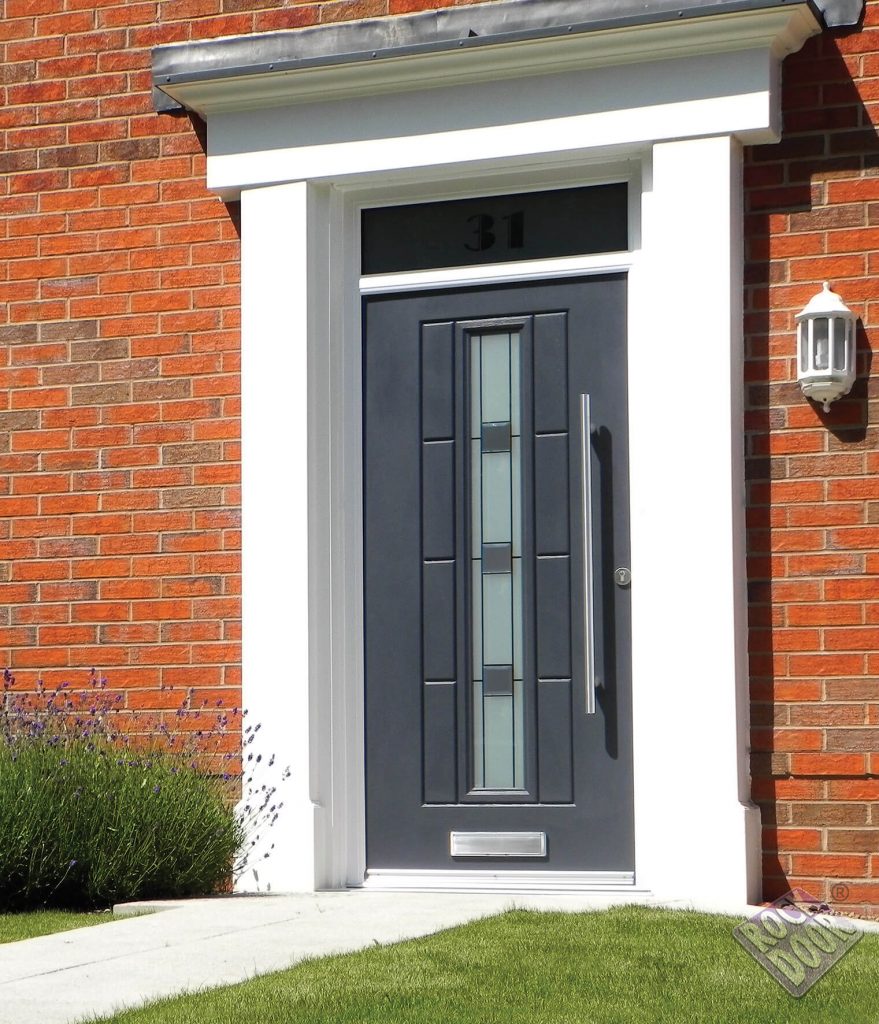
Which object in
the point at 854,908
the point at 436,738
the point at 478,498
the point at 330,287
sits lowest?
the point at 854,908

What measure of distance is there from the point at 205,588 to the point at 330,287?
4.33 ft

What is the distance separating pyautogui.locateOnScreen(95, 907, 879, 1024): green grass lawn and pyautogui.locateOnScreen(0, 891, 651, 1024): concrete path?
0.59 feet

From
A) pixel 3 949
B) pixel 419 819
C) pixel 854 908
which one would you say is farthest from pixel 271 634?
pixel 854 908

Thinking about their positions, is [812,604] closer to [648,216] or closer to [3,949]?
[648,216]

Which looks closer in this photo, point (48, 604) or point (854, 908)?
point (854, 908)

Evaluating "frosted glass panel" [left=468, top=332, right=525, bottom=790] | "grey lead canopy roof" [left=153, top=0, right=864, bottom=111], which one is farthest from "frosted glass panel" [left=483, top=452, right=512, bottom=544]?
"grey lead canopy roof" [left=153, top=0, right=864, bottom=111]

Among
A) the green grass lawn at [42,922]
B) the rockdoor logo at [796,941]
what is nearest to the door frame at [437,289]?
the rockdoor logo at [796,941]

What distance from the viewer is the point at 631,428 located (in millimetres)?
6523

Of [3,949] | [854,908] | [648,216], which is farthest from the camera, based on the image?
[648,216]

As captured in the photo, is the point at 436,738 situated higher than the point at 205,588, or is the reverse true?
the point at 205,588

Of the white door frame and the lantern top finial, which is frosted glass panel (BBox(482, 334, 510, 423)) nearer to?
the white door frame

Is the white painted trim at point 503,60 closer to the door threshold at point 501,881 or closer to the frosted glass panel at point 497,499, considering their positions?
the frosted glass panel at point 497,499

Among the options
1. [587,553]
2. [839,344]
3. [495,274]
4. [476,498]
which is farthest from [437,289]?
[839,344]

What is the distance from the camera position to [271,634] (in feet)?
21.9
